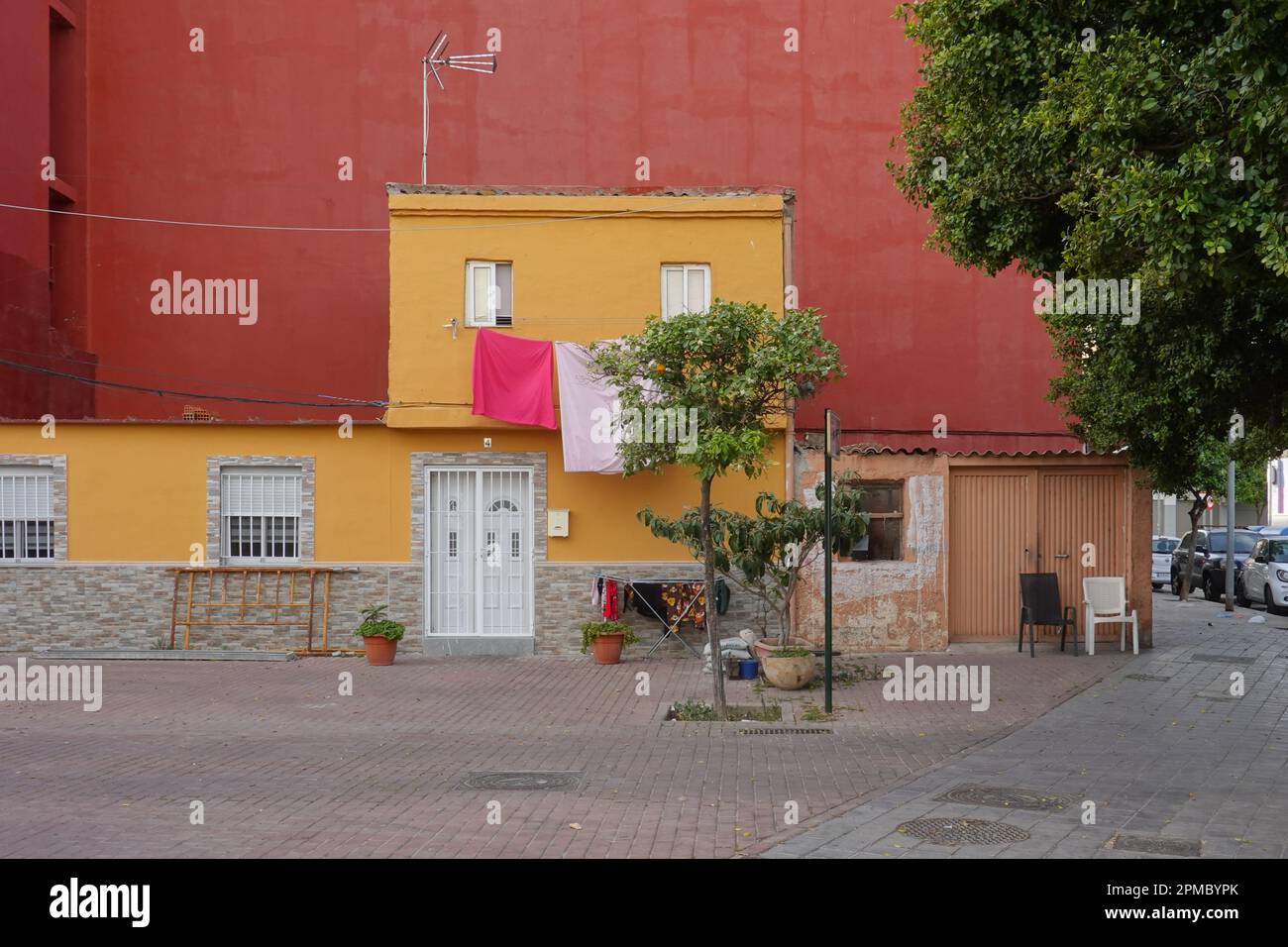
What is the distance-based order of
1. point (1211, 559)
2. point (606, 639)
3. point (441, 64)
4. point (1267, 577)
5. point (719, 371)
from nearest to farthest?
point (719, 371) < point (606, 639) < point (441, 64) < point (1267, 577) < point (1211, 559)

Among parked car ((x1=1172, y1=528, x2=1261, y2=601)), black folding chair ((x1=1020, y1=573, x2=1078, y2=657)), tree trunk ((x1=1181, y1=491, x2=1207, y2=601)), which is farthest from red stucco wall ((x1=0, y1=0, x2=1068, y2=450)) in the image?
parked car ((x1=1172, y1=528, x2=1261, y2=601))

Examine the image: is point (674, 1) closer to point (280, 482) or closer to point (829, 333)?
point (829, 333)

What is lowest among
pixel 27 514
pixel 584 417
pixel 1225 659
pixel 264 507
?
pixel 1225 659

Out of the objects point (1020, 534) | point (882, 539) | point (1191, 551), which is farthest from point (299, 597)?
point (1191, 551)

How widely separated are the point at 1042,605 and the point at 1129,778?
24.5ft

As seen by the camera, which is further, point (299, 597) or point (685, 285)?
point (685, 285)

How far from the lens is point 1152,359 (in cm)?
1225

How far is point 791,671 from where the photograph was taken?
44.2 ft

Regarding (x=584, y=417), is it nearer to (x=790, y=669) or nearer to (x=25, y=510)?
(x=790, y=669)

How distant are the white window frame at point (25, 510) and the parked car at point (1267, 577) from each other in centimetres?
2258

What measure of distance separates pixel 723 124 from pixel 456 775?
16.1 metres

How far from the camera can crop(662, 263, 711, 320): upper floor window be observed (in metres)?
17.1

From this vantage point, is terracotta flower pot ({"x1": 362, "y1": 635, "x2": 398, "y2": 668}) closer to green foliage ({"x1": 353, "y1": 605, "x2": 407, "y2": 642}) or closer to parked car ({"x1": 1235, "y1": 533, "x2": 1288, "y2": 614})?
green foliage ({"x1": 353, "y1": 605, "x2": 407, "y2": 642})

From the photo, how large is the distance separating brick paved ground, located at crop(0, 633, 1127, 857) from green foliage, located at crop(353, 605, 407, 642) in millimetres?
458
